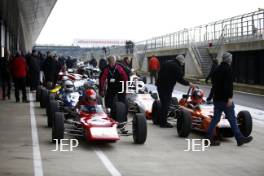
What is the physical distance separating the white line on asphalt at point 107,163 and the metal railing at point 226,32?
1891 centimetres

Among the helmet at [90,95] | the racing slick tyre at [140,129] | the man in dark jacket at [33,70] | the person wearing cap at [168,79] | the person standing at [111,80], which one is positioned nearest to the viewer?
the racing slick tyre at [140,129]

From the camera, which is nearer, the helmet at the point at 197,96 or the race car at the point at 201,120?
the race car at the point at 201,120

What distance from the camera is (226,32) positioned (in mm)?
34094

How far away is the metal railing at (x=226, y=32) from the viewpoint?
29.2 m

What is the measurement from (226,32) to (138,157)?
24902 millimetres

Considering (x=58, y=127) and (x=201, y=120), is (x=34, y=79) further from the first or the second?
(x=58, y=127)

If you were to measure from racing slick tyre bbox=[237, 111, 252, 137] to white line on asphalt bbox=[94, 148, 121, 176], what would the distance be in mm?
3411

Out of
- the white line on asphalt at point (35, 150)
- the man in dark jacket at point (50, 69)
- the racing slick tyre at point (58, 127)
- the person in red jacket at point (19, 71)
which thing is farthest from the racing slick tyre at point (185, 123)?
the man in dark jacket at point (50, 69)

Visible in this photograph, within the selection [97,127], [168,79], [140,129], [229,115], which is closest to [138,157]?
[140,129]

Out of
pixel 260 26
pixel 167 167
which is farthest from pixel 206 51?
pixel 167 167

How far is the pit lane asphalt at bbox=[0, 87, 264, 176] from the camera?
29.9 feet

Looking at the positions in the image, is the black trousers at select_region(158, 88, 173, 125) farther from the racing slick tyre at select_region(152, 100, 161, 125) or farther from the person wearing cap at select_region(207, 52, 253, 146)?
the person wearing cap at select_region(207, 52, 253, 146)

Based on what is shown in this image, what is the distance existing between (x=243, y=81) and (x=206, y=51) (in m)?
7.11

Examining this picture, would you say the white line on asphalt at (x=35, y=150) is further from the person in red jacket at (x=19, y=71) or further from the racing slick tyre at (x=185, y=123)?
the person in red jacket at (x=19, y=71)
